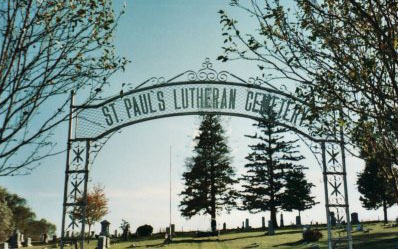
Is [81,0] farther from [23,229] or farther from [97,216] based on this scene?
[23,229]

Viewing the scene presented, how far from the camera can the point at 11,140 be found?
7.62m

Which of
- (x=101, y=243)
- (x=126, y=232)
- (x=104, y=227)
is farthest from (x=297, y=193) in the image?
(x=101, y=243)

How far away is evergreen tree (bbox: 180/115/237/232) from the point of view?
1759 inches

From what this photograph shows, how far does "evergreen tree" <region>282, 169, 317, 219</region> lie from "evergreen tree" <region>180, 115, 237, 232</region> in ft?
18.5

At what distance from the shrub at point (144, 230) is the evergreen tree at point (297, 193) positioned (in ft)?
48.9

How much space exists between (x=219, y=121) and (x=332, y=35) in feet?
128

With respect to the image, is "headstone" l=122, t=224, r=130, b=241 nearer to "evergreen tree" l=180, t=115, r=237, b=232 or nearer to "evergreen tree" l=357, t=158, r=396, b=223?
"evergreen tree" l=180, t=115, r=237, b=232

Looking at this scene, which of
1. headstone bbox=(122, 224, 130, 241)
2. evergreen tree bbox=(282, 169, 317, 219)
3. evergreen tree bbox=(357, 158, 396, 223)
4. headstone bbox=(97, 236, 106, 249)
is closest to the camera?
headstone bbox=(97, 236, 106, 249)

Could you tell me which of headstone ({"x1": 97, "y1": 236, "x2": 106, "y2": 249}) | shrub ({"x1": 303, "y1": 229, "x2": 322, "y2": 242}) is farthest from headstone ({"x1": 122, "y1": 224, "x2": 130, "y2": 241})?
shrub ({"x1": 303, "y1": 229, "x2": 322, "y2": 242})

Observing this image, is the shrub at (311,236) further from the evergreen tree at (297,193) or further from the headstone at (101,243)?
the evergreen tree at (297,193)

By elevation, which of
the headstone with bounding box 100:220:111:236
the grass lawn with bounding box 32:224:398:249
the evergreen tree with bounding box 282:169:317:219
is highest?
the evergreen tree with bounding box 282:169:317:219

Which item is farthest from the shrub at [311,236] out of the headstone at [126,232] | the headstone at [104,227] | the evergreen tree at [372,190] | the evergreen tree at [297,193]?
the evergreen tree at [372,190]

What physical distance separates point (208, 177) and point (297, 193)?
9.67m

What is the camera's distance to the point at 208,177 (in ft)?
149
